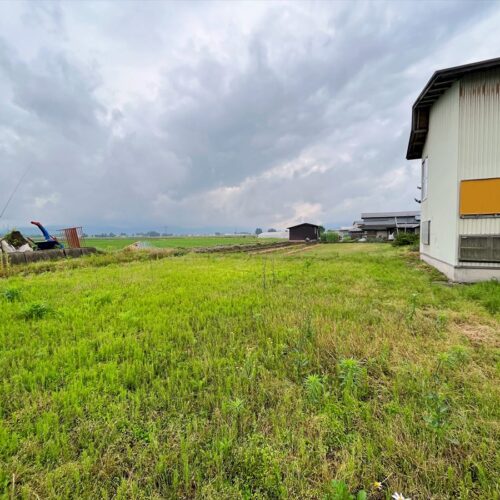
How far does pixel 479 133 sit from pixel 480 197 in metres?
1.77

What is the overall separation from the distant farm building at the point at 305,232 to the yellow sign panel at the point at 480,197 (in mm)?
45285

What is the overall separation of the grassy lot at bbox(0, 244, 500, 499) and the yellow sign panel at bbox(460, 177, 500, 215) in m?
3.85

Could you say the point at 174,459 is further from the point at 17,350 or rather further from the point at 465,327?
the point at 465,327

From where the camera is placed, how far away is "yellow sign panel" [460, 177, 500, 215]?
7.46 metres

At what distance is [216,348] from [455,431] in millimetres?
2618

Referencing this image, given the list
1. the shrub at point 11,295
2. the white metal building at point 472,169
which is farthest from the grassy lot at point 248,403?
the white metal building at point 472,169

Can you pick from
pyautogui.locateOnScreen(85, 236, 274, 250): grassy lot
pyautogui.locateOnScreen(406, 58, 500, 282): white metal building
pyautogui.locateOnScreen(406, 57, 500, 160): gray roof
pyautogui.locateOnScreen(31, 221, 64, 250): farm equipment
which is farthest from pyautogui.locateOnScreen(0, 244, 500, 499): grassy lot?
pyautogui.locateOnScreen(85, 236, 274, 250): grassy lot

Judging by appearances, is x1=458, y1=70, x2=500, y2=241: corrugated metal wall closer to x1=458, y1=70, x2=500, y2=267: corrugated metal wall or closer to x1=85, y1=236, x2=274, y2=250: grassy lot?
x1=458, y1=70, x2=500, y2=267: corrugated metal wall

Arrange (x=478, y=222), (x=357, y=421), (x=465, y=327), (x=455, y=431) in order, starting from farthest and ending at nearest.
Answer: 1. (x=478, y=222)
2. (x=465, y=327)
3. (x=357, y=421)
4. (x=455, y=431)

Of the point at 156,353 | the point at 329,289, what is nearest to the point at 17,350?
→ the point at 156,353

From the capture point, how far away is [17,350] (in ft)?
11.9

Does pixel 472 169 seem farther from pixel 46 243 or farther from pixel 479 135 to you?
pixel 46 243

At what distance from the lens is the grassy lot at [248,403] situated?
1.84 m

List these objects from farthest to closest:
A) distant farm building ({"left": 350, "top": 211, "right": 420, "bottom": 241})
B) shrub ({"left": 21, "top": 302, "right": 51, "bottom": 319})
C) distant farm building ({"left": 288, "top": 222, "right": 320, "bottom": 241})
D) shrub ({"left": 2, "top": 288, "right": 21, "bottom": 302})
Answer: distant farm building ({"left": 288, "top": 222, "right": 320, "bottom": 241}), distant farm building ({"left": 350, "top": 211, "right": 420, "bottom": 241}), shrub ({"left": 2, "top": 288, "right": 21, "bottom": 302}), shrub ({"left": 21, "top": 302, "right": 51, "bottom": 319})
